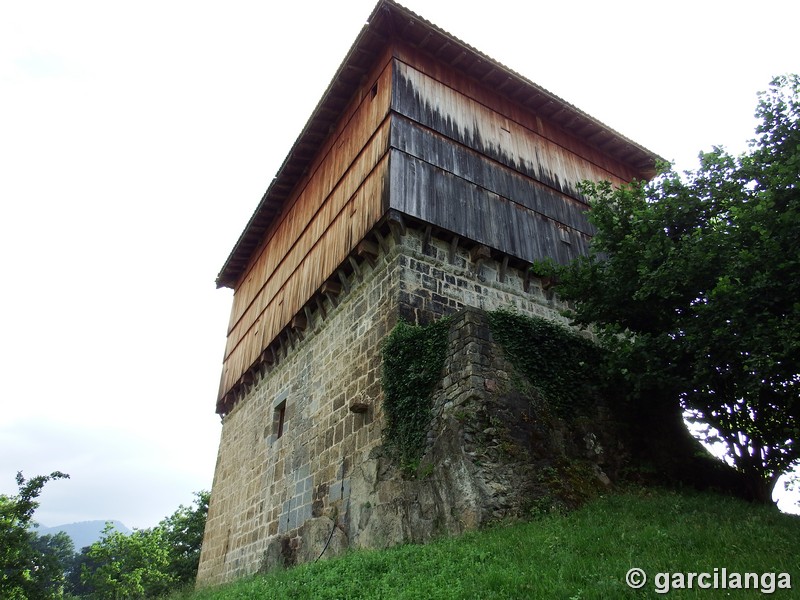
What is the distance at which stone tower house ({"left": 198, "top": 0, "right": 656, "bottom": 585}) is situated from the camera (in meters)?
9.30

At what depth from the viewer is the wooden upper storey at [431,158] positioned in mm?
10719

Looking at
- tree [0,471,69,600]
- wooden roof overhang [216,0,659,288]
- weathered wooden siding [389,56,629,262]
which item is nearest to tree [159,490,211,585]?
tree [0,471,69,600]

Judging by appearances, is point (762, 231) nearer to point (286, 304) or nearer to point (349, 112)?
Result: point (349, 112)

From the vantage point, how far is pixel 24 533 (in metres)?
21.4

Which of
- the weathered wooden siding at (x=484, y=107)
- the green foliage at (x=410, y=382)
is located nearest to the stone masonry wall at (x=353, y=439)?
the green foliage at (x=410, y=382)

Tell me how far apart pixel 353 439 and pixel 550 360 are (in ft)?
11.9

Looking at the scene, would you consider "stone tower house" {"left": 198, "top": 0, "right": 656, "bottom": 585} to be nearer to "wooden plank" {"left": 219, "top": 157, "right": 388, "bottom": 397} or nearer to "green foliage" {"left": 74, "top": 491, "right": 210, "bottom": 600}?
"wooden plank" {"left": 219, "top": 157, "right": 388, "bottom": 397}

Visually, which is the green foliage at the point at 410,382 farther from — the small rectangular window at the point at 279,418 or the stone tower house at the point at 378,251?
the small rectangular window at the point at 279,418

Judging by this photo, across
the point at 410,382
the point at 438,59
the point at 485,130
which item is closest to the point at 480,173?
the point at 485,130

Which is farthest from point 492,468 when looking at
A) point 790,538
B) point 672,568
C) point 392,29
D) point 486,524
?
point 392,29

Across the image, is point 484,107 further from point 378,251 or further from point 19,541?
point 19,541

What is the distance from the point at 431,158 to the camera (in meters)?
10.9

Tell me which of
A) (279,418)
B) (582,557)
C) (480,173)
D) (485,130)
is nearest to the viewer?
(582,557)

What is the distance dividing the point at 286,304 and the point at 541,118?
26.8ft
